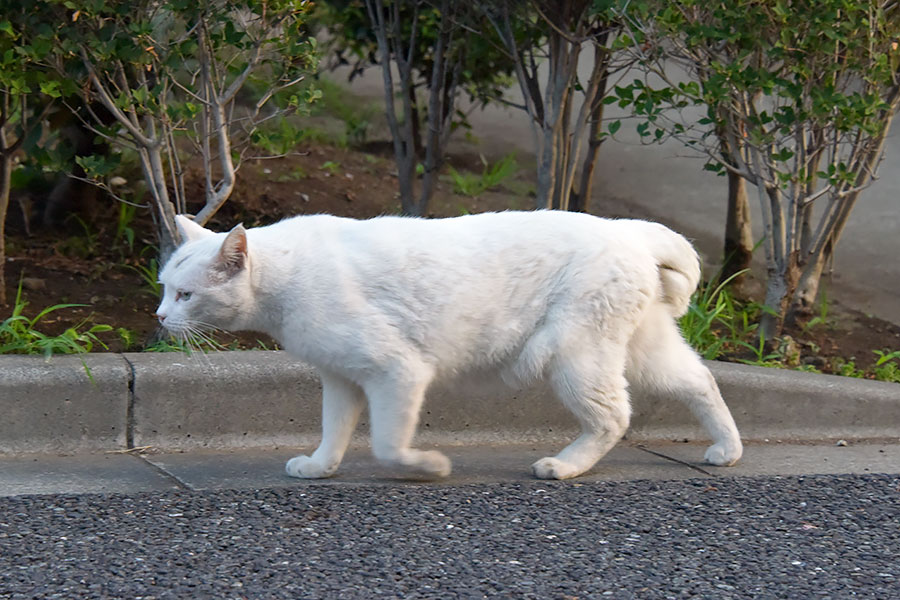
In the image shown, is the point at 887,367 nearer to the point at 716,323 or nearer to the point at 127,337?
the point at 716,323

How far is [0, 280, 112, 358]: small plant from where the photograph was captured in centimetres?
441

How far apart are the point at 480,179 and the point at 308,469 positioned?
4741 millimetres

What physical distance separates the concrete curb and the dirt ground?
0.58m

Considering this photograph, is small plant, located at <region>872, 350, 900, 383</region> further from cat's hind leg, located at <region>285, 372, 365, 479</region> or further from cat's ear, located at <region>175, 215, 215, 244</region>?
cat's ear, located at <region>175, 215, 215, 244</region>

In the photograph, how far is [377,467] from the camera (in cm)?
413

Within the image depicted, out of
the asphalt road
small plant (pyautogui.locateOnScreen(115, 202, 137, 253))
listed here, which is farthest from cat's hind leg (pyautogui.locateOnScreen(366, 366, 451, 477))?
small plant (pyautogui.locateOnScreen(115, 202, 137, 253))

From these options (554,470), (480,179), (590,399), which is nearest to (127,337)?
(554,470)

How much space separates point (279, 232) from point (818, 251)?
2.82 meters

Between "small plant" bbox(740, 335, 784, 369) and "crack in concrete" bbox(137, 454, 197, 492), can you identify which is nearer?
"crack in concrete" bbox(137, 454, 197, 492)

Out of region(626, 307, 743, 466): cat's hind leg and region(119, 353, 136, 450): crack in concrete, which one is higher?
region(626, 307, 743, 466): cat's hind leg

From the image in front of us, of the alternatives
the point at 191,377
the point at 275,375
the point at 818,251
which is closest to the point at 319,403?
the point at 275,375

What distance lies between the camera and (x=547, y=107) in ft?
18.5

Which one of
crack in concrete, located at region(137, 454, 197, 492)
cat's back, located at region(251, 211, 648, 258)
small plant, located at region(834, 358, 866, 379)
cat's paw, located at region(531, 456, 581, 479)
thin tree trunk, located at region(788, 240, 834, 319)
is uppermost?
cat's back, located at region(251, 211, 648, 258)

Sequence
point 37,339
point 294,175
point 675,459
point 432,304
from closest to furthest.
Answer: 1. point 432,304
2. point 675,459
3. point 37,339
4. point 294,175
